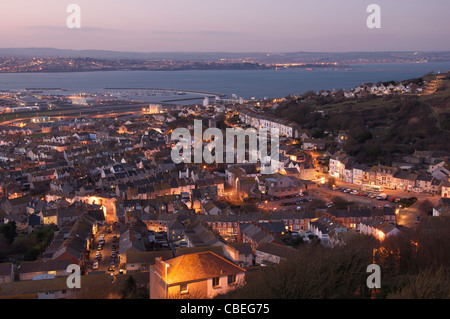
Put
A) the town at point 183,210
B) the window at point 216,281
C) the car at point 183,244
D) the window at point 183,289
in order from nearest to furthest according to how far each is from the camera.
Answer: the window at point 183,289 → the window at point 216,281 → the town at point 183,210 → the car at point 183,244

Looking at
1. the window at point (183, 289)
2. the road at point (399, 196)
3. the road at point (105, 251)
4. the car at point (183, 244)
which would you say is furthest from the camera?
the road at point (399, 196)

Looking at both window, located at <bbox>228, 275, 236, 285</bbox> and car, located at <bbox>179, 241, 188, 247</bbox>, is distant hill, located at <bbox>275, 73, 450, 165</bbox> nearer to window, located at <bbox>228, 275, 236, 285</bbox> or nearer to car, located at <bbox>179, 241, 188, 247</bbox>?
car, located at <bbox>179, 241, 188, 247</bbox>

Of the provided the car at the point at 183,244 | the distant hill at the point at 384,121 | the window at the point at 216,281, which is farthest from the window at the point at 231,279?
the distant hill at the point at 384,121

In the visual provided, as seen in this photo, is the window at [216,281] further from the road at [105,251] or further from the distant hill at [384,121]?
the distant hill at [384,121]

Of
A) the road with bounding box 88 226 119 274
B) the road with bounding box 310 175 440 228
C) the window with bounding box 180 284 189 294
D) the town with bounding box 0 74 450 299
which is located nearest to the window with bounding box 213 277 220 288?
the town with bounding box 0 74 450 299

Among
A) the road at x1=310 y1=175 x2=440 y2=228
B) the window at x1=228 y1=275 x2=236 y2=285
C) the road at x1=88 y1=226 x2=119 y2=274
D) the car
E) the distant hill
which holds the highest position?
the distant hill

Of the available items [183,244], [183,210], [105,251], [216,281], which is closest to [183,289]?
[216,281]

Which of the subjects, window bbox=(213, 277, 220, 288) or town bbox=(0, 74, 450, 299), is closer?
window bbox=(213, 277, 220, 288)

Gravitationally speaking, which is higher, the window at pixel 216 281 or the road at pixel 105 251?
the window at pixel 216 281
